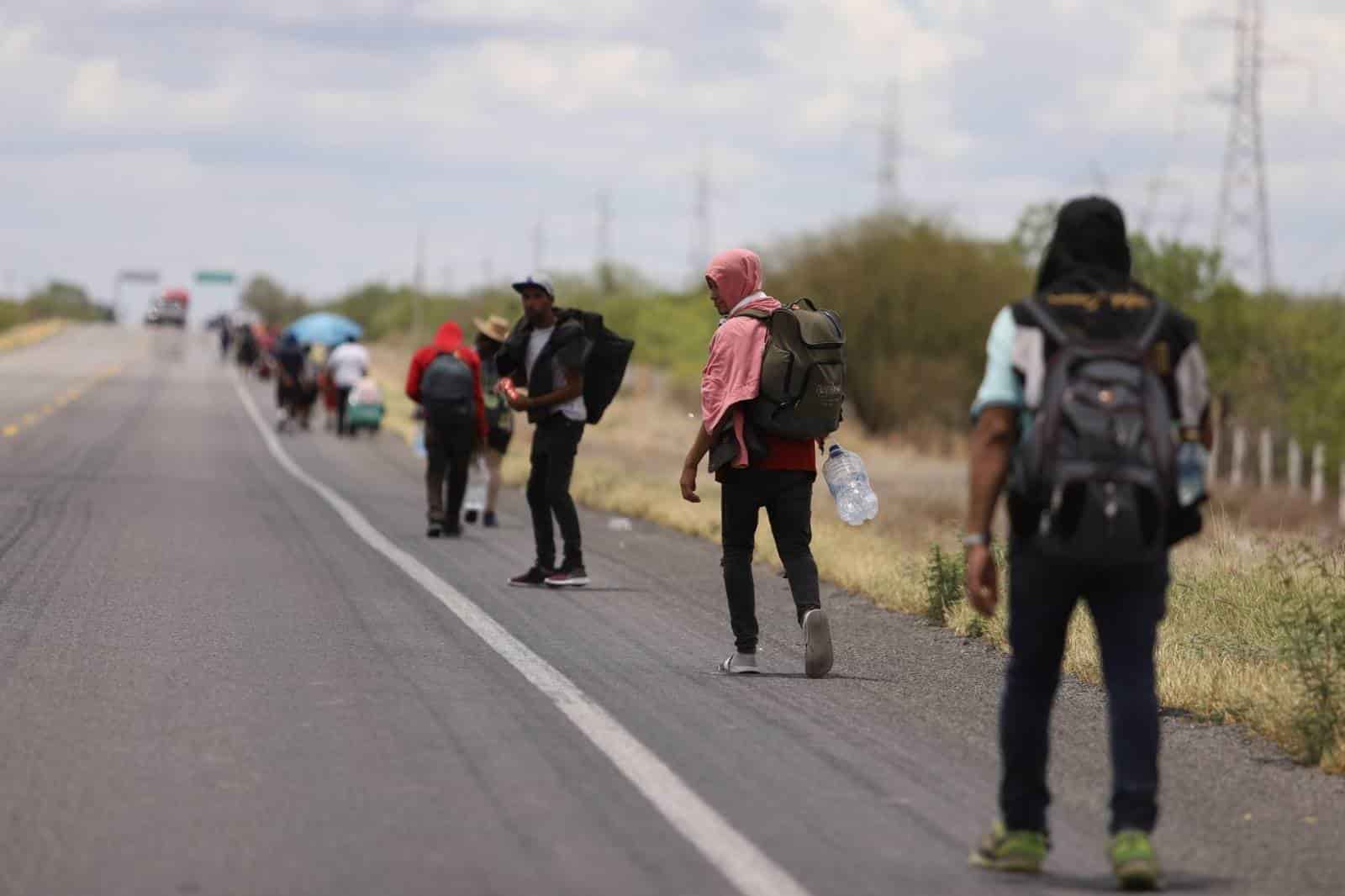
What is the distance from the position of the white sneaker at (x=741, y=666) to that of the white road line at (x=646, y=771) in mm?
863

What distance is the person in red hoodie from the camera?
17797 millimetres

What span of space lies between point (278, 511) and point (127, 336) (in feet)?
293

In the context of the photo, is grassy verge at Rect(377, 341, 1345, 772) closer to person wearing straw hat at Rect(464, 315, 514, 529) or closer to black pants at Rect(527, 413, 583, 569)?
person wearing straw hat at Rect(464, 315, 514, 529)

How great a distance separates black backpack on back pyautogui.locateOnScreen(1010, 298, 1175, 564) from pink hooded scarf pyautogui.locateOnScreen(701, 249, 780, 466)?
393cm

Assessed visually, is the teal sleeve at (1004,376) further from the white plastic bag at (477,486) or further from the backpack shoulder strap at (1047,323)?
the white plastic bag at (477,486)

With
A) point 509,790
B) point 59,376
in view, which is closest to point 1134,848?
point 509,790

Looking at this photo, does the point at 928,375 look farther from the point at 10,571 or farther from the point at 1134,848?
the point at 1134,848

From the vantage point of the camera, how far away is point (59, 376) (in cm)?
6312

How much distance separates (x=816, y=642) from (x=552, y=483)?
4376 mm

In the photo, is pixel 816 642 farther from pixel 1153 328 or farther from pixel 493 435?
pixel 493 435

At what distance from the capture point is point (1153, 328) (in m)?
6.10

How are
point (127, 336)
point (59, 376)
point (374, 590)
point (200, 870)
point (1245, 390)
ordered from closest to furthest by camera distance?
point (200, 870), point (374, 590), point (1245, 390), point (59, 376), point (127, 336)

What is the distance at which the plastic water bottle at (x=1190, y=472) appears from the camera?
604 centimetres

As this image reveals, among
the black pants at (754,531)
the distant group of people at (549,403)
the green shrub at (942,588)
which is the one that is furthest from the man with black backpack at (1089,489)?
the distant group of people at (549,403)
